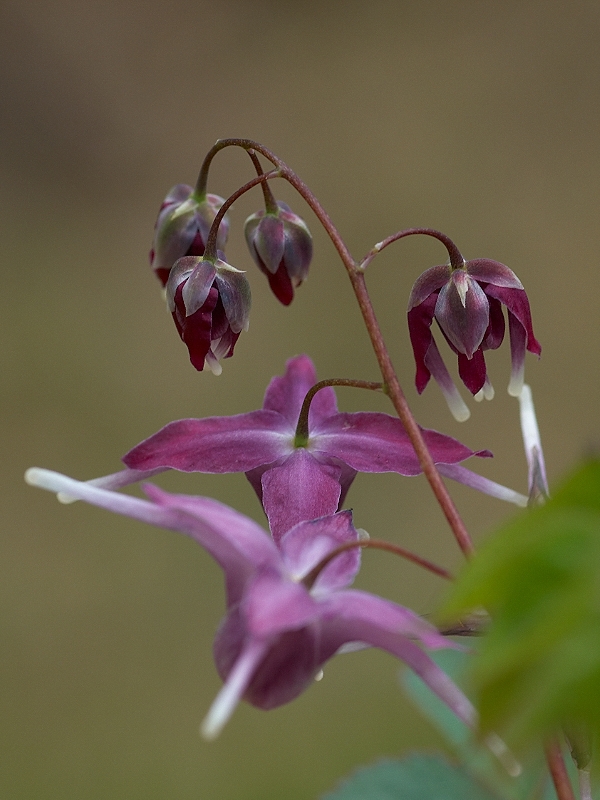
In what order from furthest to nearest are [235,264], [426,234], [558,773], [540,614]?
[235,264], [426,234], [558,773], [540,614]

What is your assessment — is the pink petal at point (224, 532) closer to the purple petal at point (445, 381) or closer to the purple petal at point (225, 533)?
the purple petal at point (225, 533)

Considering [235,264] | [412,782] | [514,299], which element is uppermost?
[514,299]

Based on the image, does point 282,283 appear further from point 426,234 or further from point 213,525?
point 213,525

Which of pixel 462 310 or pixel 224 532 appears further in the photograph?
pixel 462 310

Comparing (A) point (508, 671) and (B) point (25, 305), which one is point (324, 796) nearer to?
(A) point (508, 671)

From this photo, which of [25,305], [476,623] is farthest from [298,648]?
[25,305]

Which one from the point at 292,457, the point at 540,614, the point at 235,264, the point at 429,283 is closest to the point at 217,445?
the point at 292,457
